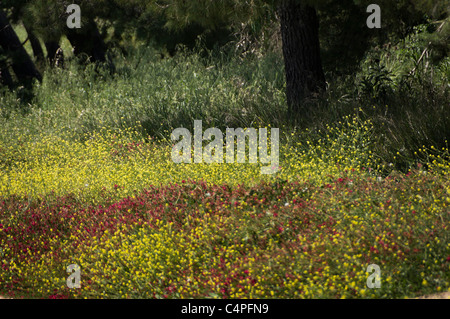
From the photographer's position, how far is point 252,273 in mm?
4648

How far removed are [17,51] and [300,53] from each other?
7.76 m

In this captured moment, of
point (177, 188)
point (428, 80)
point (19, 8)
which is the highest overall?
point (19, 8)

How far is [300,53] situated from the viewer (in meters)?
9.04

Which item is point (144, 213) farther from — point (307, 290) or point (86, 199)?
point (307, 290)

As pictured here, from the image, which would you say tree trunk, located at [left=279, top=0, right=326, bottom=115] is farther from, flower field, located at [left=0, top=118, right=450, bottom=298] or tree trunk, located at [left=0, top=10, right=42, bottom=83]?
tree trunk, located at [left=0, top=10, right=42, bottom=83]

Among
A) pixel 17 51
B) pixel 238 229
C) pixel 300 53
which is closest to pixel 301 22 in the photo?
pixel 300 53

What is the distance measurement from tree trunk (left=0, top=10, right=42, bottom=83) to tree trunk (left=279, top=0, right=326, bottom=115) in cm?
747

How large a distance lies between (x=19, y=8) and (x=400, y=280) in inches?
429

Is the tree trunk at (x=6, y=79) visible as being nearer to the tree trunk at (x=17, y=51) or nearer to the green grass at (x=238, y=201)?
the tree trunk at (x=17, y=51)

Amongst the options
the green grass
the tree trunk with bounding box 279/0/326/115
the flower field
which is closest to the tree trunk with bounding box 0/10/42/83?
the green grass

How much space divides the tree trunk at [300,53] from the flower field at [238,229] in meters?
1.34

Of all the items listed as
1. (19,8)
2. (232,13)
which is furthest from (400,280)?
(19,8)

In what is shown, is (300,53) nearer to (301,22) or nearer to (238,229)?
(301,22)

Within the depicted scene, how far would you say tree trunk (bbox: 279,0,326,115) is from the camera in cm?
888
